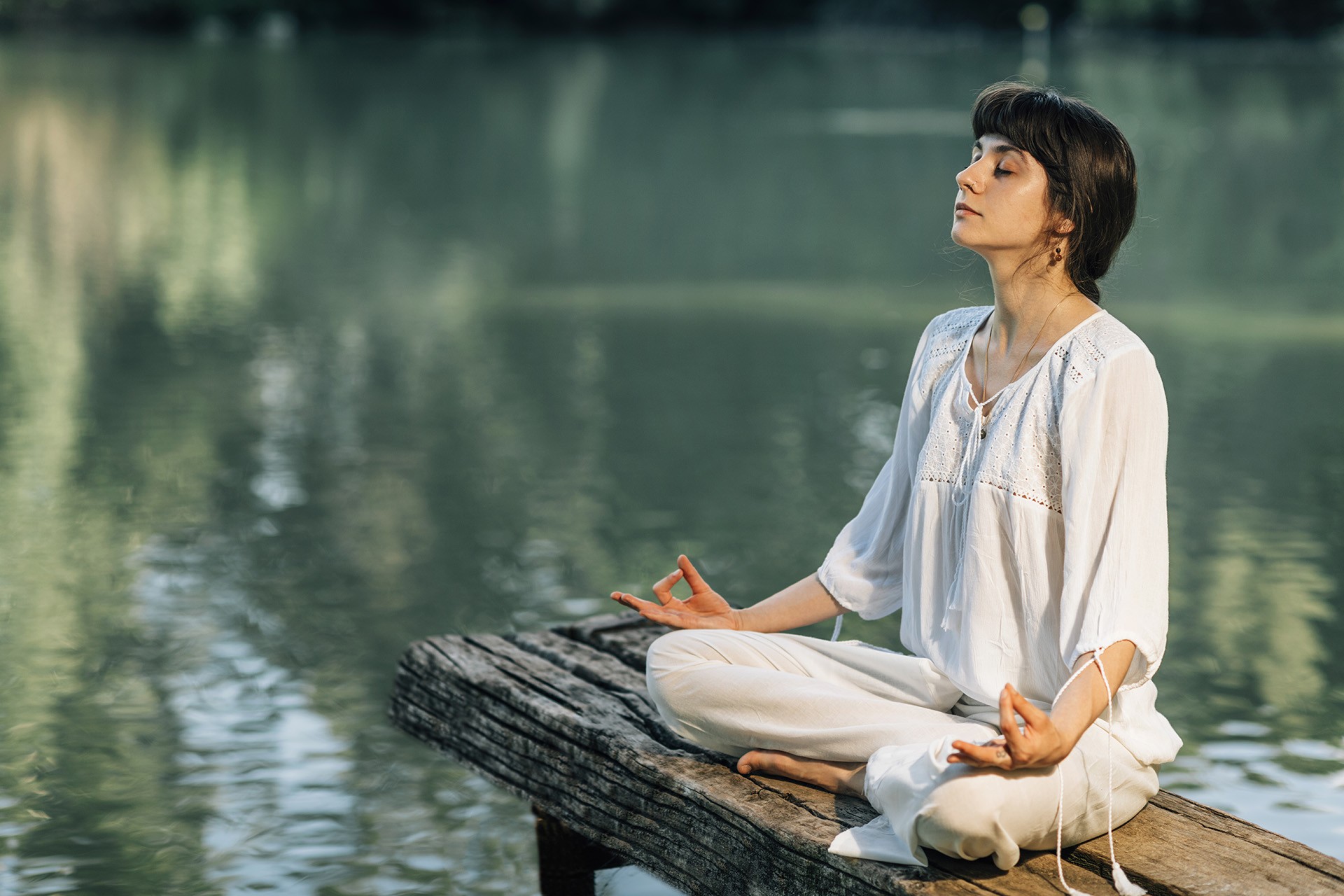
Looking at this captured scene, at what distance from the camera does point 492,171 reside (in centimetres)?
1859

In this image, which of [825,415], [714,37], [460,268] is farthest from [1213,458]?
[714,37]

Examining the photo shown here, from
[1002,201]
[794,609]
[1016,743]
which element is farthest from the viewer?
[794,609]

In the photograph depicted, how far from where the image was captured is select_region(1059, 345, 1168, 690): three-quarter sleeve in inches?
98.8

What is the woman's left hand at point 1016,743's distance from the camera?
2.31 meters

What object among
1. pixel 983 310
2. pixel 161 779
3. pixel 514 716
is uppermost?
pixel 983 310

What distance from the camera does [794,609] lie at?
3.04 metres

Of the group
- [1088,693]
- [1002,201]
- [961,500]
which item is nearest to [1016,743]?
[1088,693]

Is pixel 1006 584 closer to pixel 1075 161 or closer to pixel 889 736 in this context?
pixel 889 736

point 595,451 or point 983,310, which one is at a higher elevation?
point 983,310

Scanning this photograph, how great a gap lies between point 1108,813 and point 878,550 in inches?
24.8

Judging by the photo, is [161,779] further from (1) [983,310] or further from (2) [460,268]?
(2) [460,268]

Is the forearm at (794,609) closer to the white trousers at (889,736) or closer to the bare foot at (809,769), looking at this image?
the white trousers at (889,736)

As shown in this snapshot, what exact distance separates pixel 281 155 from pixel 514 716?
17.2m

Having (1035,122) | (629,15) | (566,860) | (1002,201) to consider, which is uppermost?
(629,15)
